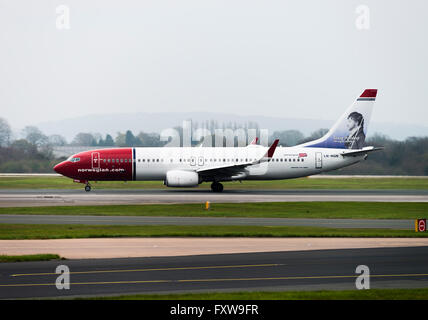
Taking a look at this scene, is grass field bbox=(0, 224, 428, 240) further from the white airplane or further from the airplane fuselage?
the airplane fuselage

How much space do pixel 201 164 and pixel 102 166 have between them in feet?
27.9

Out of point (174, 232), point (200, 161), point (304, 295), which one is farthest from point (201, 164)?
point (304, 295)

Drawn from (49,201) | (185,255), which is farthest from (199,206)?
(185,255)

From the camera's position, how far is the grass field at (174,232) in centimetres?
2409

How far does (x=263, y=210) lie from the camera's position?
3491 cm

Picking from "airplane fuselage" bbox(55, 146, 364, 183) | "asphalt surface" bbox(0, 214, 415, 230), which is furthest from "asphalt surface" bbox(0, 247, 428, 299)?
"airplane fuselage" bbox(55, 146, 364, 183)

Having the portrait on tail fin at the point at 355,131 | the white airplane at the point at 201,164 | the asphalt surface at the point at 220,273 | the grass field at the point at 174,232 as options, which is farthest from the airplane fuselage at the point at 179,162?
the asphalt surface at the point at 220,273

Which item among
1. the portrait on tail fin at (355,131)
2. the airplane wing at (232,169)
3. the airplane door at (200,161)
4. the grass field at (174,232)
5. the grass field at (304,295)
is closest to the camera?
the grass field at (304,295)

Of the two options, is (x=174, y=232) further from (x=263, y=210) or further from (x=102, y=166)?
(x=102, y=166)

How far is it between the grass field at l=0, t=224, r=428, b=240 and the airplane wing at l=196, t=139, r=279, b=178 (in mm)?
22832

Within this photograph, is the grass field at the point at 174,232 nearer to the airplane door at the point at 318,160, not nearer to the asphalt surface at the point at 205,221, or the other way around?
the asphalt surface at the point at 205,221

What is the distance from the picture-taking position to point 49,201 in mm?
40219

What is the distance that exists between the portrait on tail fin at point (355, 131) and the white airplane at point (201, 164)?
2112mm
